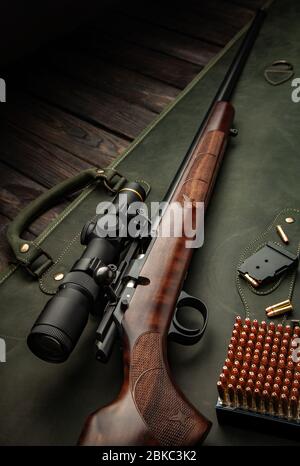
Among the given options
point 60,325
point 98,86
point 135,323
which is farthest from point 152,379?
point 98,86

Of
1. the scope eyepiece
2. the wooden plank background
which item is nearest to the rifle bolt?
the scope eyepiece

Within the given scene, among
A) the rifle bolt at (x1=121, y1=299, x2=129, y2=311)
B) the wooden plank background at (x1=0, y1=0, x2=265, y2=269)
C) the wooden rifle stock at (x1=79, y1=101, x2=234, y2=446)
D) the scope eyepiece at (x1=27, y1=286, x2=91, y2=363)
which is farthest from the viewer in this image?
the wooden plank background at (x1=0, y1=0, x2=265, y2=269)

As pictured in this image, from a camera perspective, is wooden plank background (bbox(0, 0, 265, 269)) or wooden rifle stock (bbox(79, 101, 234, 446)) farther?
wooden plank background (bbox(0, 0, 265, 269))

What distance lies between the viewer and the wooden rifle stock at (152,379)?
5.22ft

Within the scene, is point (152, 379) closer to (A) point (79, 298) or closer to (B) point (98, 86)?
(A) point (79, 298)

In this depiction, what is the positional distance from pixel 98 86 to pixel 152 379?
239cm

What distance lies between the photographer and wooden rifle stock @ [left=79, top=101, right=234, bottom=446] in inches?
62.6

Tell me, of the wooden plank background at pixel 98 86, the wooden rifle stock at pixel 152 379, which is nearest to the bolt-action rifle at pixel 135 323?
the wooden rifle stock at pixel 152 379

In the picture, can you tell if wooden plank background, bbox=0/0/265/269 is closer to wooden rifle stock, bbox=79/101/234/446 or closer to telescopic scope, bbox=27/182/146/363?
telescopic scope, bbox=27/182/146/363

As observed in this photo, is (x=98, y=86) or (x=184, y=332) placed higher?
(x=98, y=86)

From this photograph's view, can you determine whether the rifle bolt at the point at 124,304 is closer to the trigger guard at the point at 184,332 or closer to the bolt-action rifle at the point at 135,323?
the bolt-action rifle at the point at 135,323

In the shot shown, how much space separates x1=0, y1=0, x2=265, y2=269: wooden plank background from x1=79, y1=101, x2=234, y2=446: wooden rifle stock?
90 centimetres

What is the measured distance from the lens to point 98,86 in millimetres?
3543
